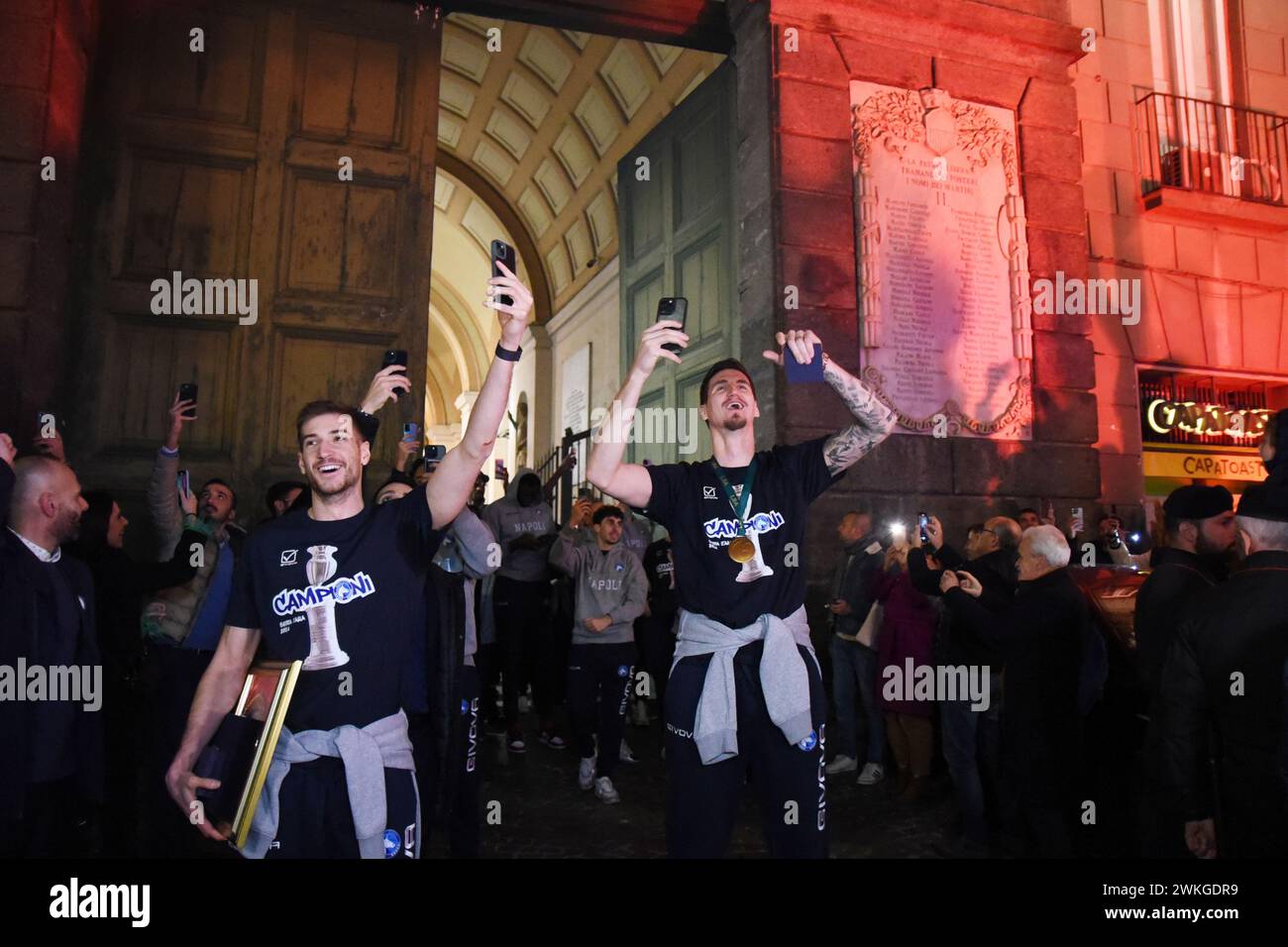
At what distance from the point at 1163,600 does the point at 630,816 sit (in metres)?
3.25

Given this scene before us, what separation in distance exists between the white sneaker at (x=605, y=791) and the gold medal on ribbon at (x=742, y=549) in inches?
124

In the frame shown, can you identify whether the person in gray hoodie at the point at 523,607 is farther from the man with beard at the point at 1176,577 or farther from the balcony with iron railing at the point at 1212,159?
the balcony with iron railing at the point at 1212,159

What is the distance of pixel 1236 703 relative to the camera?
295 cm

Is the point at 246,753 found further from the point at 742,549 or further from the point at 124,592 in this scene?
the point at 124,592

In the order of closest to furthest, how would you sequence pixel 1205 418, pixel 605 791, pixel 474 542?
1. pixel 474 542
2. pixel 605 791
3. pixel 1205 418

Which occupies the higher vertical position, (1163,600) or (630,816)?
(1163,600)

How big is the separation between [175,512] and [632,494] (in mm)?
3041

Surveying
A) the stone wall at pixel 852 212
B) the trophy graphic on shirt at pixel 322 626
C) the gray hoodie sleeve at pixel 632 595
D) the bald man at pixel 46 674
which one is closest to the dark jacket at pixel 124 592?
the bald man at pixel 46 674

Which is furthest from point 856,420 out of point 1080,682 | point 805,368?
point 1080,682

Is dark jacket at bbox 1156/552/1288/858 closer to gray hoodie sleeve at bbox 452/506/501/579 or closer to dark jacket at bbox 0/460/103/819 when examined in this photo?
gray hoodie sleeve at bbox 452/506/501/579

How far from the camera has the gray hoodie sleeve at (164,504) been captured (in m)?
4.66

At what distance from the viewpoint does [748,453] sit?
341 centimetres

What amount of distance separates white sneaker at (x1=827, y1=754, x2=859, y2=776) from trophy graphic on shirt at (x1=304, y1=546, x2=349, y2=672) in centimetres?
486
